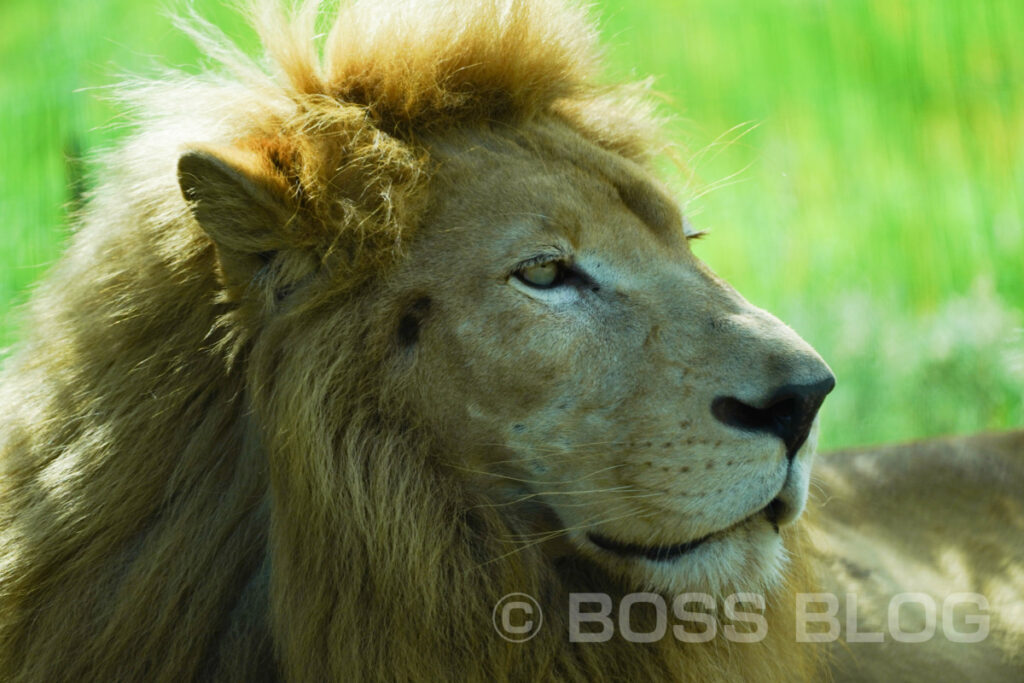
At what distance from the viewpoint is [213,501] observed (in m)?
2.55

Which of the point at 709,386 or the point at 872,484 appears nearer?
the point at 709,386

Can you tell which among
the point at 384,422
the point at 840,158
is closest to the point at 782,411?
the point at 384,422

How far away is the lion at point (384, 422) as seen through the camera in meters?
2.38

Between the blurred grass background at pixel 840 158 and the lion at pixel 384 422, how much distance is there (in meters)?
1.90

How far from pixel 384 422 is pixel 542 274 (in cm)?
46

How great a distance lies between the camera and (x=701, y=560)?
2396mm

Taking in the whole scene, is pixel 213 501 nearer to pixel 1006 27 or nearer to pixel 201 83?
pixel 201 83

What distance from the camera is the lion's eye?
2.50 meters

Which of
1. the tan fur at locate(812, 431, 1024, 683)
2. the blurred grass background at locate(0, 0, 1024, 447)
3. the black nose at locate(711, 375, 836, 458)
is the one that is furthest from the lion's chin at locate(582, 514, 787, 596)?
the blurred grass background at locate(0, 0, 1024, 447)

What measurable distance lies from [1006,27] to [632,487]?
269 inches

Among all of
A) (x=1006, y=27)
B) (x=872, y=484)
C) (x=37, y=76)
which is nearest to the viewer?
(x=872, y=484)

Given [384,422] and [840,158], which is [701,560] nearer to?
[384,422]

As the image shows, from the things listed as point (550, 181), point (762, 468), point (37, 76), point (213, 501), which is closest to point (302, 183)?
point (550, 181)

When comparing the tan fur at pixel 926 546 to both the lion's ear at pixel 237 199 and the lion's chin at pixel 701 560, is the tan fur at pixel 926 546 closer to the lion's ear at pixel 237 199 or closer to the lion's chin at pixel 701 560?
the lion's chin at pixel 701 560
